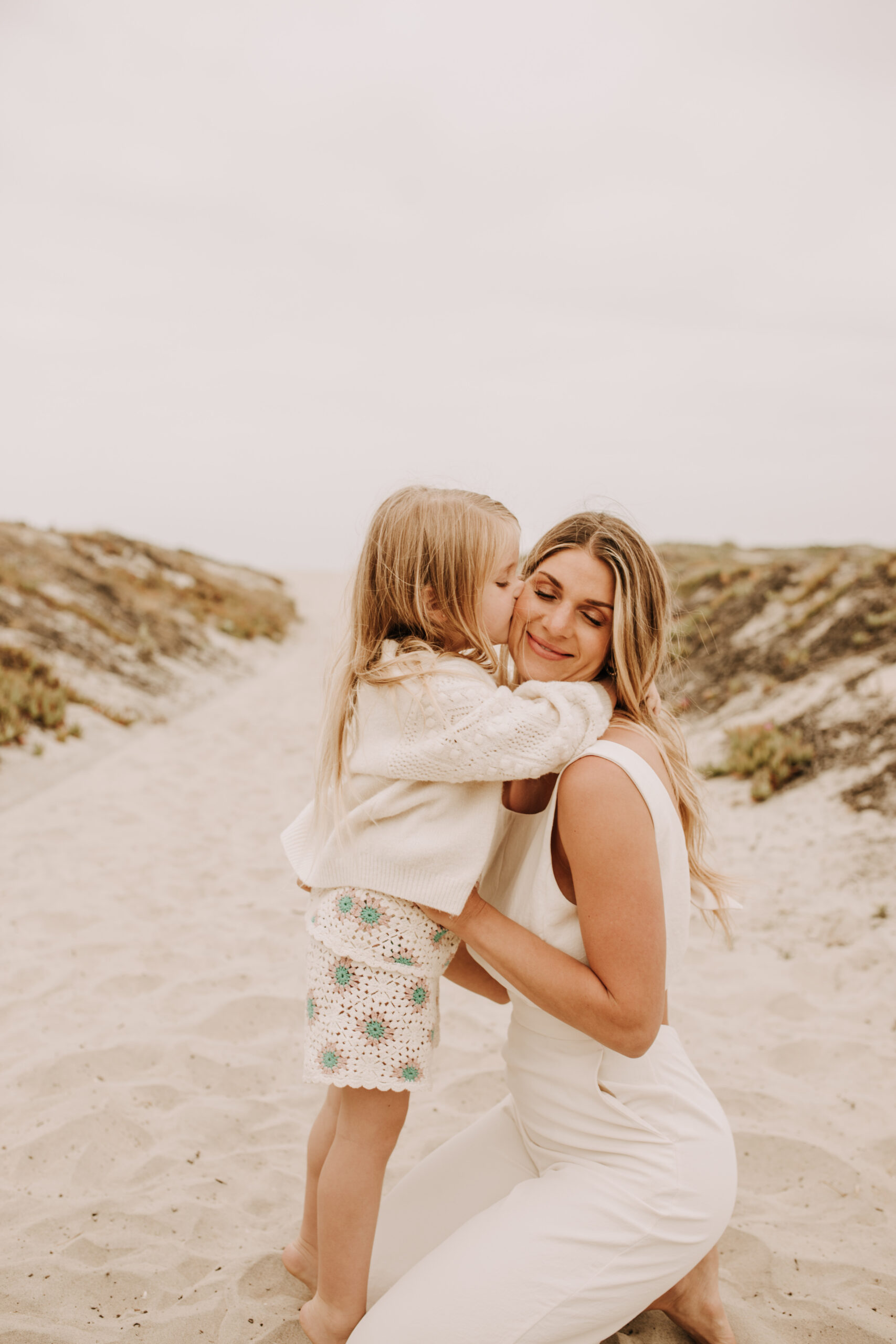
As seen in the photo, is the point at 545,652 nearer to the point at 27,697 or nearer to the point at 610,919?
the point at 610,919

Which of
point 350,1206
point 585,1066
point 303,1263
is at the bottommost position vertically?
point 303,1263

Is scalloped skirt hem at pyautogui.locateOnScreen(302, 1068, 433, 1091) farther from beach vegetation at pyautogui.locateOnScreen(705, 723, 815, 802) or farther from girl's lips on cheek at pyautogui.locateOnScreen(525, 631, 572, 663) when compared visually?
beach vegetation at pyautogui.locateOnScreen(705, 723, 815, 802)

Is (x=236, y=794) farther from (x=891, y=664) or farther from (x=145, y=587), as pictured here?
(x=145, y=587)

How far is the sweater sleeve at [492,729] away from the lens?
201 cm

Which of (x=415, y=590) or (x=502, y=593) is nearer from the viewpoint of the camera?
(x=415, y=590)

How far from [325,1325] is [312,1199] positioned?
13.1 inches

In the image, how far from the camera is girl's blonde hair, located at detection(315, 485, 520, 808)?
7.59 ft

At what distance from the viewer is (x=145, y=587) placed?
63.4ft

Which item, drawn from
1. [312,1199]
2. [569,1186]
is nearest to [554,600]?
[569,1186]

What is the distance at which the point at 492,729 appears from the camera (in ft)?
6.57

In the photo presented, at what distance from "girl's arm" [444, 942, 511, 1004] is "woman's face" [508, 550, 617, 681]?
855 millimetres

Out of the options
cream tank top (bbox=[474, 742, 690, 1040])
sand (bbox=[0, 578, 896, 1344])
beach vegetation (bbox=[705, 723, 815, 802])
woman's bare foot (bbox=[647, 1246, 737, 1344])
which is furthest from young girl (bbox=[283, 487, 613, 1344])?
beach vegetation (bbox=[705, 723, 815, 802])

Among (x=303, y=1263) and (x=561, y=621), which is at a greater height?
(x=561, y=621)

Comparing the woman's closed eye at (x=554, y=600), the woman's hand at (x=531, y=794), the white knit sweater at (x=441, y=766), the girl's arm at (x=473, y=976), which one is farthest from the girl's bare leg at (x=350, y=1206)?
the woman's closed eye at (x=554, y=600)
